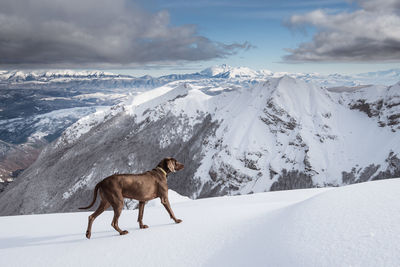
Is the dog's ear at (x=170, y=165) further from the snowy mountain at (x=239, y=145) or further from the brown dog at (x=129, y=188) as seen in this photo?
A: the snowy mountain at (x=239, y=145)

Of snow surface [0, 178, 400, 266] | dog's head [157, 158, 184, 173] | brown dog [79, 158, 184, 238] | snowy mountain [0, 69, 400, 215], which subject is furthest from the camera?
snowy mountain [0, 69, 400, 215]

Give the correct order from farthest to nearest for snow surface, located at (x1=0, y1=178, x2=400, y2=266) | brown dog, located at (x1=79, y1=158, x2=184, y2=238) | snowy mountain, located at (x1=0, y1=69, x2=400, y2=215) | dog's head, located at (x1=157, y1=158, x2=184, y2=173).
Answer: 1. snowy mountain, located at (x1=0, y1=69, x2=400, y2=215)
2. dog's head, located at (x1=157, y1=158, x2=184, y2=173)
3. brown dog, located at (x1=79, y1=158, x2=184, y2=238)
4. snow surface, located at (x1=0, y1=178, x2=400, y2=266)

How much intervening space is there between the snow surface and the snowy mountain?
114m

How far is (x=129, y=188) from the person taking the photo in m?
6.49

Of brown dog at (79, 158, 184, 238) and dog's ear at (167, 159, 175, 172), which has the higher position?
dog's ear at (167, 159, 175, 172)

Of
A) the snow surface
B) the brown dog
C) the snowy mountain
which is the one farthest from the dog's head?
the snowy mountain

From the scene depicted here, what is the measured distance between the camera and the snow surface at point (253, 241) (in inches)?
147

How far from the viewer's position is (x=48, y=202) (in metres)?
128

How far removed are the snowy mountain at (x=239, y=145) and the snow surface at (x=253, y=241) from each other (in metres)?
114

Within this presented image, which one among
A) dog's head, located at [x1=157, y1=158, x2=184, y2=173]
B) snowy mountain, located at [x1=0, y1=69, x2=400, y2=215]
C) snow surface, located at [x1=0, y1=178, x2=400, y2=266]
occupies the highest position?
dog's head, located at [x1=157, y1=158, x2=184, y2=173]

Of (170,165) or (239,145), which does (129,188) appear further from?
(239,145)

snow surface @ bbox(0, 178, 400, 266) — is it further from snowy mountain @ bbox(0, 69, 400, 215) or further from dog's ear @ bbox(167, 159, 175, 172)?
snowy mountain @ bbox(0, 69, 400, 215)

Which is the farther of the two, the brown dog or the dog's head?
the dog's head

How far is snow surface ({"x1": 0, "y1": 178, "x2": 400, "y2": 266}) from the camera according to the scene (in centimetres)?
373
